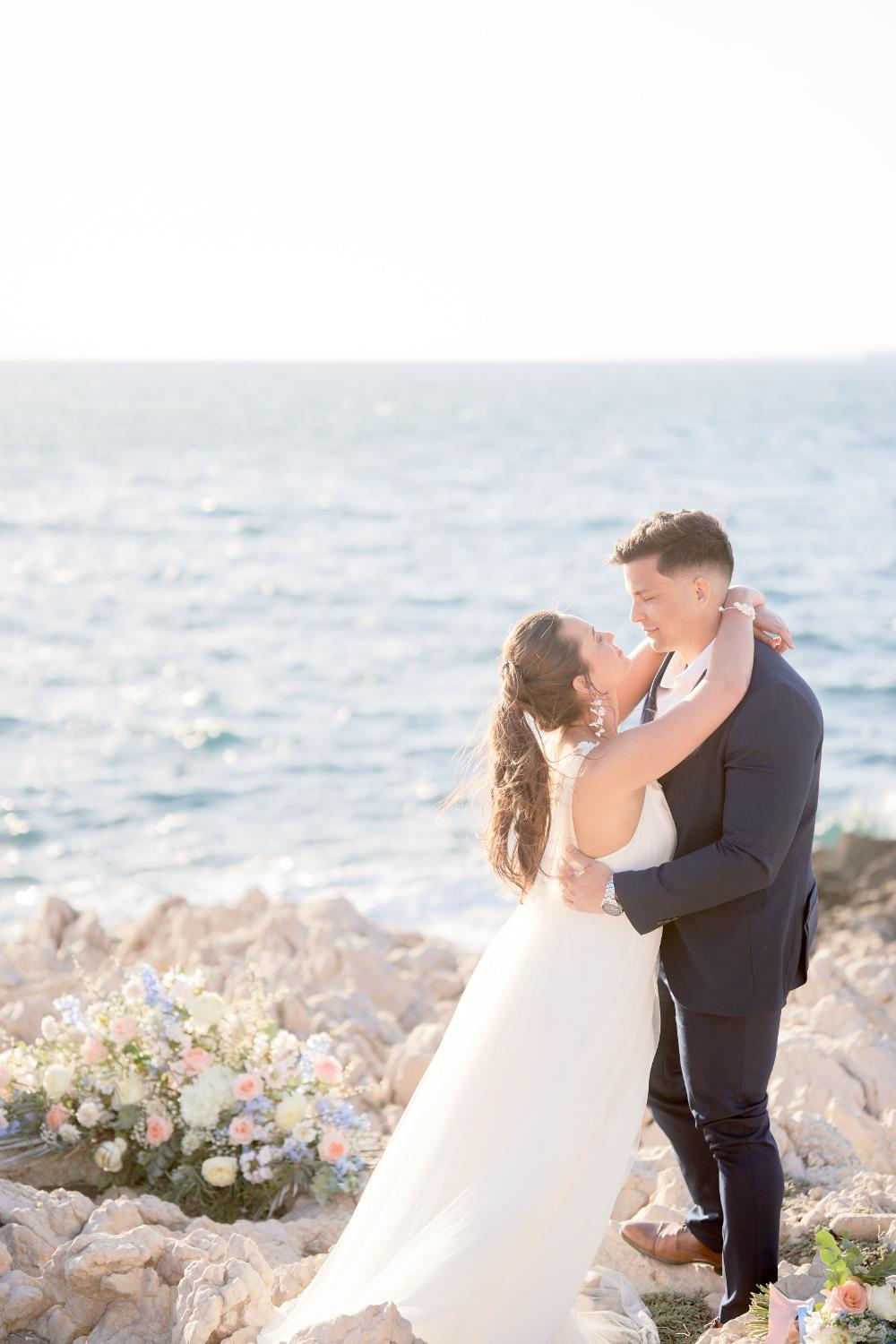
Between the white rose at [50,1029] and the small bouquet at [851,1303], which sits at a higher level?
the small bouquet at [851,1303]

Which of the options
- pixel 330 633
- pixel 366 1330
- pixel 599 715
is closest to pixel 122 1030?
pixel 366 1330

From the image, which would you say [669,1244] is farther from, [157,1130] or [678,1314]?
[157,1130]

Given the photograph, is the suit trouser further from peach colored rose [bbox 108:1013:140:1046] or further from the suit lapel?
peach colored rose [bbox 108:1013:140:1046]

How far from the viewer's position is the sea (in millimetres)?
13602

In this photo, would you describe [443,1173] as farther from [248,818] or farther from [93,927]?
[248,818]

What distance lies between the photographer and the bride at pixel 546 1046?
3.71 m

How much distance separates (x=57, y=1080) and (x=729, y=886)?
271cm

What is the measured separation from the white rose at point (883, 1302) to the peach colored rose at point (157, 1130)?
106 inches

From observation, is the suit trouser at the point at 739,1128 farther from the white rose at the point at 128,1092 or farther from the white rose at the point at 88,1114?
the white rose at the point at 88,1114

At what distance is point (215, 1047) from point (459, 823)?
929cm

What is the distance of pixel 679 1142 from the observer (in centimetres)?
431

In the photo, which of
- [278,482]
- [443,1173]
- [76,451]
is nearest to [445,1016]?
[443,1173]

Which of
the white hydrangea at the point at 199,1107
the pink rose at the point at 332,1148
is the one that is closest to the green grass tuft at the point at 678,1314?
the pink rose at the point at 332,1148

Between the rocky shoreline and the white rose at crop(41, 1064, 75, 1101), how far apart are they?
0.32m
